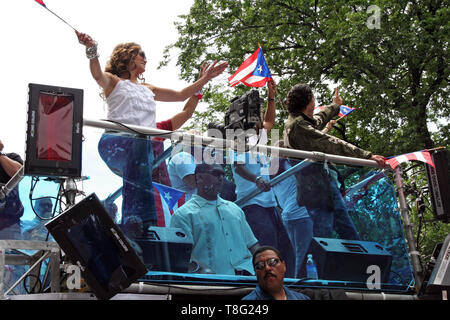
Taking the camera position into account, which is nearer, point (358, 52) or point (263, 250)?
point (263, 250)

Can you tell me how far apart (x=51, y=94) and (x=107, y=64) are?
60.0 inches

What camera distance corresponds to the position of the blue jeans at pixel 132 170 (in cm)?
429

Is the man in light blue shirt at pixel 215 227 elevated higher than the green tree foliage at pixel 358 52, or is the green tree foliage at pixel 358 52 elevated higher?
the green tree foliage at pixel 358 52

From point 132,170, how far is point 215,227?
81cm

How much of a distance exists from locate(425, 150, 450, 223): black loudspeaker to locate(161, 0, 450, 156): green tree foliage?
8486mm

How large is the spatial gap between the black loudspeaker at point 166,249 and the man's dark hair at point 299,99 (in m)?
2.19

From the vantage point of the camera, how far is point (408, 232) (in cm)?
582

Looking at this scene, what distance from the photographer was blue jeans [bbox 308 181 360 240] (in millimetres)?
5273

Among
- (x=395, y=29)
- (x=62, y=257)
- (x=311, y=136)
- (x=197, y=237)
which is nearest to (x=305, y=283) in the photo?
(x=197, y=237)

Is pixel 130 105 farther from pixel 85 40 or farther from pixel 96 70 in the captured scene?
pixel 85 40

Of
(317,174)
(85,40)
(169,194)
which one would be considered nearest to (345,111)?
(317,174)

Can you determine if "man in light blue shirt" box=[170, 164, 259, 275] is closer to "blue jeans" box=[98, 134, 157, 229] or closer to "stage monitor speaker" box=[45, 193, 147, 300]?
"blue jeans" box=[98, 134, 157, 229]

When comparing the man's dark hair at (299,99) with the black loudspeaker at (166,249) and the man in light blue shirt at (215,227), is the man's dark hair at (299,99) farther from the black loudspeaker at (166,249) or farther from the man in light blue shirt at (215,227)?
the black loudspeaker at (166,249)

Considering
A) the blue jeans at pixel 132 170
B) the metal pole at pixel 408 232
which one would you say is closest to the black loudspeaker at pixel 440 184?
the metal pole at pixel 408 232
